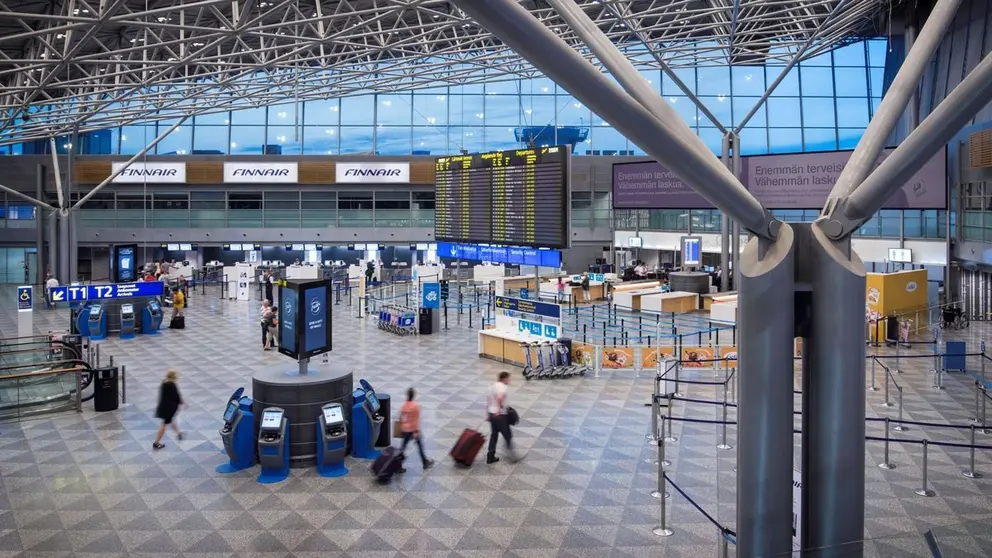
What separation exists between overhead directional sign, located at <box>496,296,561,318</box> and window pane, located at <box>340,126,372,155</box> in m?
28.6

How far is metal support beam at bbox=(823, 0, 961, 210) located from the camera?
554 cm

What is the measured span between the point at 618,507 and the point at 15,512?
706 cm

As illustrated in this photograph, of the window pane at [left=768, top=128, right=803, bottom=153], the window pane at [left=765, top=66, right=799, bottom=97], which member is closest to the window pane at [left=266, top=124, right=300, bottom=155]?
the window pane at [left=768, top=128, right=803, bottom=153]

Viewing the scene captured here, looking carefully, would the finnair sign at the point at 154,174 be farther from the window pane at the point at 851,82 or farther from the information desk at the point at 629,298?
the window pane at the point at 851,82

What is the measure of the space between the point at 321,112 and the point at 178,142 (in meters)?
8.58

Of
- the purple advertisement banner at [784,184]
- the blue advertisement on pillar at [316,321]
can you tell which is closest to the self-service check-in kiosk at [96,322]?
the blue advertisement on pillar at [316,321]

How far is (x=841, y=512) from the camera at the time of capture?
5.34 metres

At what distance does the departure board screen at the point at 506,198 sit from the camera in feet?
59.8

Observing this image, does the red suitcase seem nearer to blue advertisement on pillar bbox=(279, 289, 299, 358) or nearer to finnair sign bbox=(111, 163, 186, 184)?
blue advertisement on pillar bbox=(279, 289, 299, 358)

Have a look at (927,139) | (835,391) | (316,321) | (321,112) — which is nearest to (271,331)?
(316,321)

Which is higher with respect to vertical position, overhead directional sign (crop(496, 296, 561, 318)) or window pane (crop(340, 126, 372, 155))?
window pane (crop(340, 126, 372, 155))

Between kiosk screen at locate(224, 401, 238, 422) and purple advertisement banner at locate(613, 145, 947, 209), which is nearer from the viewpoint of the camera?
kiosk screen at locate(224, 401, 238, 422)

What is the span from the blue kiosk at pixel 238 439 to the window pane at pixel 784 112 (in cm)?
3981

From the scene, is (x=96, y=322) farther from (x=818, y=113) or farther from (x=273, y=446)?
(x=818, y=113)
